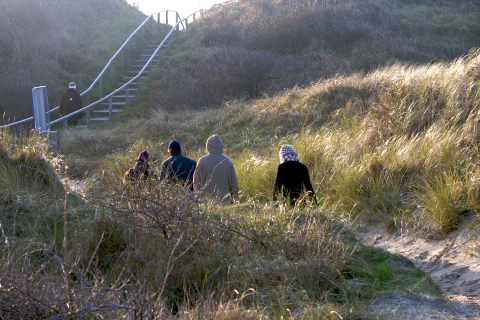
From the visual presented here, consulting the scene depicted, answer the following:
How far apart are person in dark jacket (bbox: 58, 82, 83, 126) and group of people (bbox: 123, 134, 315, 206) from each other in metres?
8.08

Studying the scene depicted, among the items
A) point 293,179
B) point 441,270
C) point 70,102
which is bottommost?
point 441,270

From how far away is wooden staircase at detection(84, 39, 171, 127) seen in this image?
15.5 m

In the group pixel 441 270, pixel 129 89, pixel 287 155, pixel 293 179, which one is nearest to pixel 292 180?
pixel 293 179

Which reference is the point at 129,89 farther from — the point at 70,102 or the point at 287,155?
the point at 287,155

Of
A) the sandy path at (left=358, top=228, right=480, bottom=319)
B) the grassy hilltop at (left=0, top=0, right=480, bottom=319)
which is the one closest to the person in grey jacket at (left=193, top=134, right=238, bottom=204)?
the grassy hilltop at (left=0, top=0, right=480, bottom=319)

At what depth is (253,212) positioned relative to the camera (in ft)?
14.9

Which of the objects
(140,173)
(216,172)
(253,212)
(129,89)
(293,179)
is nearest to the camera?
(253,212)

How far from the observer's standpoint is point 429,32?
63.1 feet

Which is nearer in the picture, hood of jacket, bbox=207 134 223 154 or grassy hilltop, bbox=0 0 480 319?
grassy hilltop, bbox=0 0 480 319

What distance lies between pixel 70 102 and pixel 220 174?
30.2 feet

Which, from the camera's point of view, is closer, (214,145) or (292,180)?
(292,180)

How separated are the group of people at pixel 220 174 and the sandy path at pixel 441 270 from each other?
41.2 inches

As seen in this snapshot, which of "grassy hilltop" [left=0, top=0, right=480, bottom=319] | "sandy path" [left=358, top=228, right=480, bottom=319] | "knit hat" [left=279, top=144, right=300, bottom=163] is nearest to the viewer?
"grassy hilltop" [left=0, top=0, right=480, bottom=319]

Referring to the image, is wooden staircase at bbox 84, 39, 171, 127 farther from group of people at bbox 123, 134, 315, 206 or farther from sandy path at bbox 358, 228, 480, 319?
sandy path at bbox 358, 228, 480, 319
